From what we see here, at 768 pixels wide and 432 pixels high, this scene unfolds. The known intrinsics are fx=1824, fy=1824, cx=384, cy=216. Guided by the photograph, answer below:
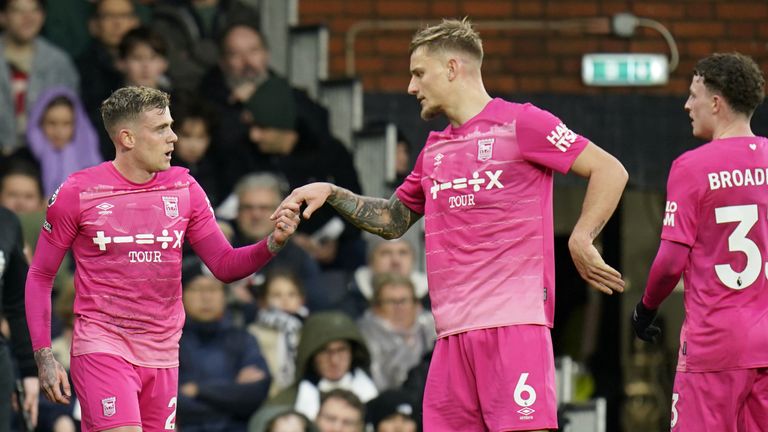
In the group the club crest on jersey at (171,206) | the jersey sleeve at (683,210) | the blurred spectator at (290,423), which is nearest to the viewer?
the jersey sleeve at (683,210)

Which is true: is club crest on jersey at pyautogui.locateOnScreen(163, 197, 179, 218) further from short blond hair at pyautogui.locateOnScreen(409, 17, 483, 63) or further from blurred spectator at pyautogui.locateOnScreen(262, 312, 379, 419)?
blurred spectator at pyautogui.locateOnScreen(262, 312, 379, 419)

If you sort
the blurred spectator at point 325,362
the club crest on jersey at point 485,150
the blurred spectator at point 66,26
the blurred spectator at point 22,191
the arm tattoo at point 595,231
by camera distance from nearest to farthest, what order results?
1. the arm tattoo at point 595,231
2. the club crest on jersey at point 485,150
3. the blurred spectator at point 325,362
4. the blurred spectator at point 22,191
5. the blurred spectator at point 66,26

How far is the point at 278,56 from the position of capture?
46.9 ft

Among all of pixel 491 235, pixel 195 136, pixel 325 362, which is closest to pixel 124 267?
pixel 491 235

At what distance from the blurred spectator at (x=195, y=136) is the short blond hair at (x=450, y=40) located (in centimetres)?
467

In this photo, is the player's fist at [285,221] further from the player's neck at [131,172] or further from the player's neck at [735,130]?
the player's neck at [735,130]

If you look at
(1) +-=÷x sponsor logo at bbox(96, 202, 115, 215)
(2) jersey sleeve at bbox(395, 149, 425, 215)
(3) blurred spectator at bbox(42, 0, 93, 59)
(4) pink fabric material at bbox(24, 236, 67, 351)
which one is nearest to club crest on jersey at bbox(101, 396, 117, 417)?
(4) pink fabric material at bbox(24, 236, 67, 351)

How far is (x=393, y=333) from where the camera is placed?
1183cm

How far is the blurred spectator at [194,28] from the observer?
43.3 feet

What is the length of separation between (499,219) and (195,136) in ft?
16.6

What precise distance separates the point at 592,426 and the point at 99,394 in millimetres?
4602

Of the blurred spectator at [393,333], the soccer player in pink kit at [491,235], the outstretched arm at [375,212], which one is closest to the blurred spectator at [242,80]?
the blurred spectator at [393,333]

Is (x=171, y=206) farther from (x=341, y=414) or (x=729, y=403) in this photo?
(x=341, y=414)

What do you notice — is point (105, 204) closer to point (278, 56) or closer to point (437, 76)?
point (437, 76)
